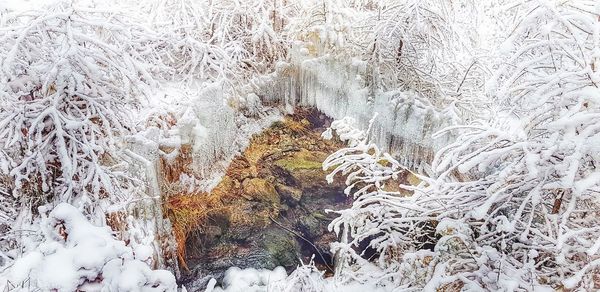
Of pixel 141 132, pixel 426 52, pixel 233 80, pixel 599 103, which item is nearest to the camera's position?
pixel 599 103

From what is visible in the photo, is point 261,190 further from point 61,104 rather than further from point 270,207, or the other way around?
point 61,104

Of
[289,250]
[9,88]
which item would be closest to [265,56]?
[289,250]

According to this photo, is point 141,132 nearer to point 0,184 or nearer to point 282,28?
point 0,184

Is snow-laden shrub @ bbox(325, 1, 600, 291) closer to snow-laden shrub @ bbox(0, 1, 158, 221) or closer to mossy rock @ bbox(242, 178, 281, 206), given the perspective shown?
snow-laden shrub @ bbox(0, 1, 158, 221)

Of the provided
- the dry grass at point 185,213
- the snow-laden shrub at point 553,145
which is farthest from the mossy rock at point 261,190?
the snow-laden shrub at point 553,145

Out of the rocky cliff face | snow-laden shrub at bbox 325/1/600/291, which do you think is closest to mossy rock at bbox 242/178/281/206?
the rocky cliff face

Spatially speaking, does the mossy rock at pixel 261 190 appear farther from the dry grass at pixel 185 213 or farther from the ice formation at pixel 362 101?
the ice formation at pixel 362 101

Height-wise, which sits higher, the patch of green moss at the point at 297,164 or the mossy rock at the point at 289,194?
the patch of green moss at the point at 297,164

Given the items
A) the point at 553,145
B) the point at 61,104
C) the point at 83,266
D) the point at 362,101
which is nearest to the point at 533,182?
the point at 553,145
